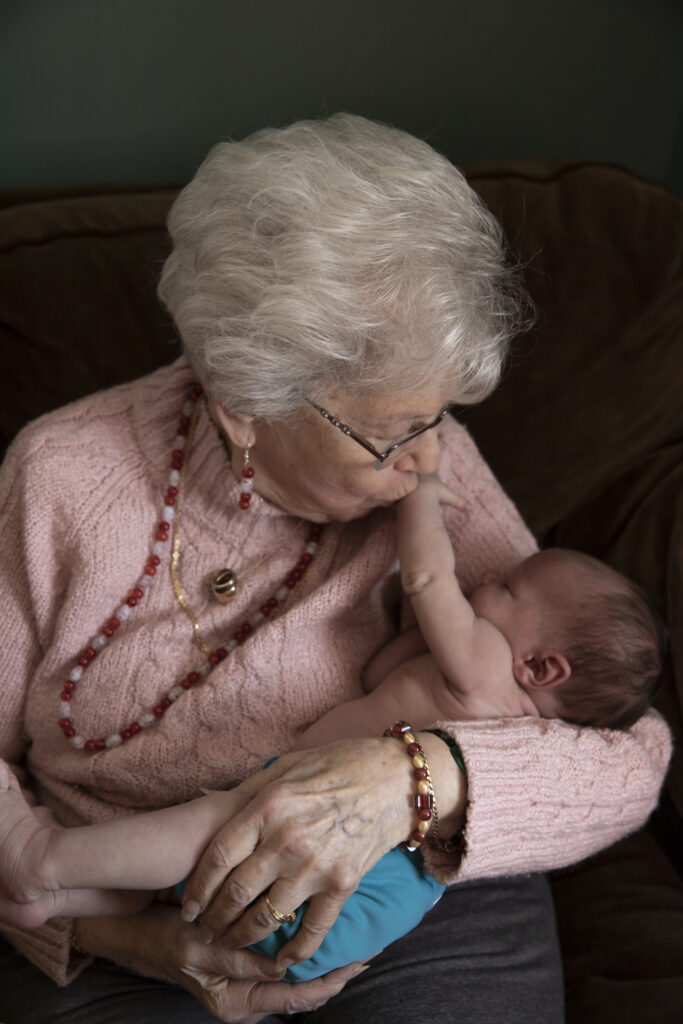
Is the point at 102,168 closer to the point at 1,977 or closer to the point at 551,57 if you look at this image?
the point at 551,57

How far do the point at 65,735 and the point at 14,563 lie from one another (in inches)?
11.5

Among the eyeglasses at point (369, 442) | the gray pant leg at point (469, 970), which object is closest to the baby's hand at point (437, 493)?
the eyeglasses at point (369, 442)

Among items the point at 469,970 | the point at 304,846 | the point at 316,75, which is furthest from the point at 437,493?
the point at 316,75

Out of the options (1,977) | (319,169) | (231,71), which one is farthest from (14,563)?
(231,71)

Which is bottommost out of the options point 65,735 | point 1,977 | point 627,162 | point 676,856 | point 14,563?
point 676,856

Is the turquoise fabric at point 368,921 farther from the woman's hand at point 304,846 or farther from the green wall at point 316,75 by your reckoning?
the green wall at point 316,75

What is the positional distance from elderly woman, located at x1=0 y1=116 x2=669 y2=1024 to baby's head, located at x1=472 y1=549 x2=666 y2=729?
0.18ft

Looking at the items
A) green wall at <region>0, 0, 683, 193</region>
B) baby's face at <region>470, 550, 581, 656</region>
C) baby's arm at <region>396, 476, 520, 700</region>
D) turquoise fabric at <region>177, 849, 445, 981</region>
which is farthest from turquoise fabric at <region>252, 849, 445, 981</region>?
green wall at <region>0, 0, 683, 193</region>

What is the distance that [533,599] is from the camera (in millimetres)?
1425

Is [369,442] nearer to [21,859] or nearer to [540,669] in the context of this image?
[540,669]

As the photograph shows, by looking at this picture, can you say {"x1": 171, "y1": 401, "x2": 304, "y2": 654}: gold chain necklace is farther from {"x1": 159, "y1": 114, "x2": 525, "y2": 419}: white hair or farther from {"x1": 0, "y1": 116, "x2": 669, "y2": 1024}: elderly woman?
{"x1": 159, "y1": 114, "x2": 525, "y2": 419}: white hair

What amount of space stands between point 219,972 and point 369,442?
2.50 feet

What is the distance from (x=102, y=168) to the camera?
6.79ft

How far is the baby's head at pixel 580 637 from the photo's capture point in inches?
54.1
